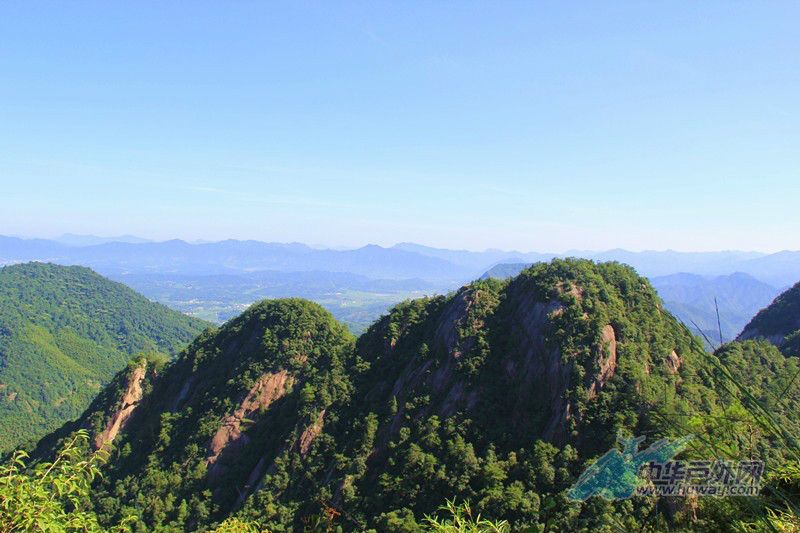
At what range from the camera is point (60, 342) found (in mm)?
151750

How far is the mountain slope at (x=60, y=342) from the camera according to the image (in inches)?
4729

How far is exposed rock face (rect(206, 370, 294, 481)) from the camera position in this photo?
49.9 m

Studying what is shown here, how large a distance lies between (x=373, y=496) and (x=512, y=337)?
69.8 feet

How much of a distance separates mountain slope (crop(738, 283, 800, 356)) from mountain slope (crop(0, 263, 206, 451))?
154 meters

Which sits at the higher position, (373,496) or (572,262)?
(572,262)

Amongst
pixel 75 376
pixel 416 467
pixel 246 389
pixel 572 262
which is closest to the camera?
pixel 416 467

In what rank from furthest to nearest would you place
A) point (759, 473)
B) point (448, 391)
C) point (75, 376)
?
point (75, 376), point (448, 391), point (759, 473)

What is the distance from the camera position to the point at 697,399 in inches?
1367

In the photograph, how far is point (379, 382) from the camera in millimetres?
50062

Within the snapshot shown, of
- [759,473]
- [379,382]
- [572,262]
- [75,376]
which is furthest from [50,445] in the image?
[75,376]

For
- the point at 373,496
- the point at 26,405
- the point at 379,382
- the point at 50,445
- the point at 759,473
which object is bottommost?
the point at 26,405

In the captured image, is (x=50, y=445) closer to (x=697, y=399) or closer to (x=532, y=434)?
(x=532, y=434)

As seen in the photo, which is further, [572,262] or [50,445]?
[50,445]

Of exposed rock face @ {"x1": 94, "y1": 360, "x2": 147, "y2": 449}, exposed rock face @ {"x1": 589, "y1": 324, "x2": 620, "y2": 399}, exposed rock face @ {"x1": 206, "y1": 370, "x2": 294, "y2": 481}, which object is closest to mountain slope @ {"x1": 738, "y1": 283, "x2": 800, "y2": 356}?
exposed rock face @ {"x1": 589, "y1": 324, "x2": 620, "y2": 399}
